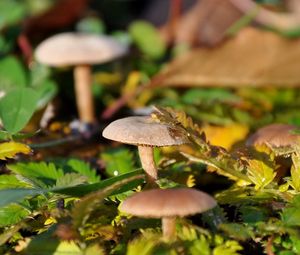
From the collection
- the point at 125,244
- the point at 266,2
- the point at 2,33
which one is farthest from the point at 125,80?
the point at 125,244

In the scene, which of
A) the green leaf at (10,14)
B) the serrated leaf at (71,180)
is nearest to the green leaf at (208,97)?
the green leaf at (10,14)

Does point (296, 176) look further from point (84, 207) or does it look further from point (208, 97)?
point (208, 97)

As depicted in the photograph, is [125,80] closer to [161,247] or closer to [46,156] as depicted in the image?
[46,156]

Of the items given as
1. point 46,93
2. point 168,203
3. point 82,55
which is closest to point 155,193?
point 168,203

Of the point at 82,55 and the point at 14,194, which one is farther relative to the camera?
the point at 82,55

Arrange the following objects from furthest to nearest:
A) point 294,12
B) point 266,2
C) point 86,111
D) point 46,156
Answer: point 294,12
point 266,2
point 86,111
point 46,156

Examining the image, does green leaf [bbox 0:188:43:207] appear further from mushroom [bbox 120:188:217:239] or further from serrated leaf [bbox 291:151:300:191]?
serrated leaf [bbox 291:151:300:191]
